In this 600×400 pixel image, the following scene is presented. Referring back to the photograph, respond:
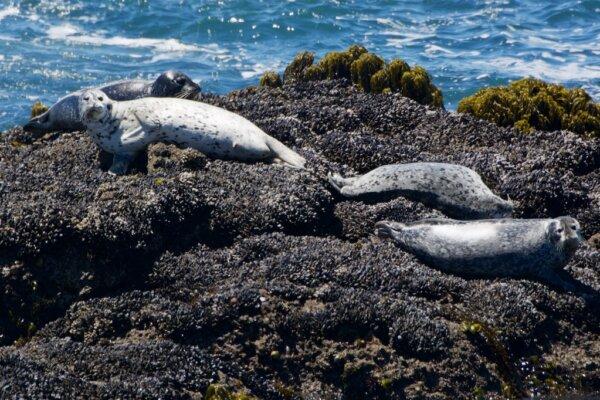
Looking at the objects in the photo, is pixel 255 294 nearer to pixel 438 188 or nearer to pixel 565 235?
pixel 438 188

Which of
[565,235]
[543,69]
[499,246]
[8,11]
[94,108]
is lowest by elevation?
[543,69]

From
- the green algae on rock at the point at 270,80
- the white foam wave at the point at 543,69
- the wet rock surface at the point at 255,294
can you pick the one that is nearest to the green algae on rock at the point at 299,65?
the green algae on rock at the point at 270,80

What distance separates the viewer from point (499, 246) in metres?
7.05

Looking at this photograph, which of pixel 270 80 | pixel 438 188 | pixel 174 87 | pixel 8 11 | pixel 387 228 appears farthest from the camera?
pixel 8 11

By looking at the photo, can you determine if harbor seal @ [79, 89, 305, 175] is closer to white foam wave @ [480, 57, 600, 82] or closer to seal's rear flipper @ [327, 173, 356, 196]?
seal's rear flipper @ [327, 173, 356, 196]

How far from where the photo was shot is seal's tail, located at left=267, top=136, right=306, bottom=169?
26.6 feet

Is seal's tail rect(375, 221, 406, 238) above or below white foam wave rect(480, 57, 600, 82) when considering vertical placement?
above

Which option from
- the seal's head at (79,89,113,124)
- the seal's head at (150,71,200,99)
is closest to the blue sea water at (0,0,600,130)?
the seal's head at (150,71,200,99)

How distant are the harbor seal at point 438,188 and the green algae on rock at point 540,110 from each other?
5.90ft

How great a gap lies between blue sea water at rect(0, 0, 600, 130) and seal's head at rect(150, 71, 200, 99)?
6.40m

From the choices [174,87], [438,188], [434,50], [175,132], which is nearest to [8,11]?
[434,50]

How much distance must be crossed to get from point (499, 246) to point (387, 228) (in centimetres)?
84

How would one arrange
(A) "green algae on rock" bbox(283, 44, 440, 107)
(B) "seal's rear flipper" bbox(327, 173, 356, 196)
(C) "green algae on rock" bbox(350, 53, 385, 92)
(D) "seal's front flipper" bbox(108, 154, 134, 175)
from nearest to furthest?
(B) "seal's rear flipper" bbox(327, 173, 356, 196)
(D) "seal's front flipper" bbox(108, 154, 134, 175)
(A) "green algae on rock" bbox(283, 44, 440, 107)
(C) "green algae on rock" bbox(350, 53, 385, 92)

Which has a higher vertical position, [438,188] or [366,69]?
[366,69]
